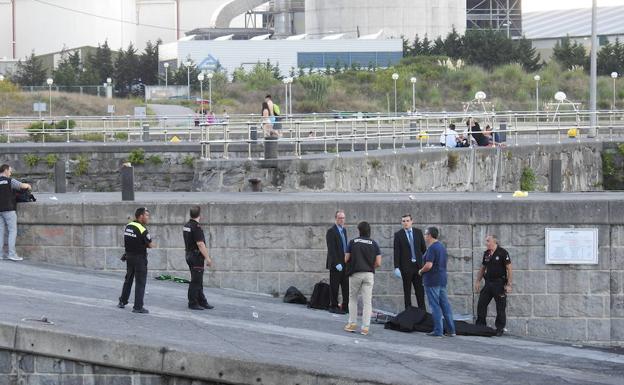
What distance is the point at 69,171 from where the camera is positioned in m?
39.4

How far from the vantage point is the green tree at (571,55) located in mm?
92875

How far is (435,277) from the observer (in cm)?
1875

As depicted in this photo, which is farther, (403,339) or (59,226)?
(59,226)

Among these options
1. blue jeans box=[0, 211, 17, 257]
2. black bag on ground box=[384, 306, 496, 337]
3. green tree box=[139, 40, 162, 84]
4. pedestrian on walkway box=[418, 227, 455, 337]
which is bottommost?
black bag on ground box=[384, 306, 496, 337]

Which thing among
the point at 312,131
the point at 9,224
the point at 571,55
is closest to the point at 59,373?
the point at 9,224

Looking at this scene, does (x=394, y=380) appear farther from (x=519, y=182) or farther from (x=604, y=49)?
(x=604, y=49)

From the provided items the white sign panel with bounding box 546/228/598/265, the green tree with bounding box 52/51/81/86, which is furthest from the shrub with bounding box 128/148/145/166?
the green tree with bounding box 52/51/81/86

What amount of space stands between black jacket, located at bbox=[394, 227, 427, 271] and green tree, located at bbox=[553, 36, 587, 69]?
74422mm

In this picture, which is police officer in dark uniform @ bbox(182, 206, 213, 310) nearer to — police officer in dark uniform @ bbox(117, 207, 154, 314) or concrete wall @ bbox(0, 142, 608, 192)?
police officer in dark uniform @ bbox(117, 207, 154, 314)

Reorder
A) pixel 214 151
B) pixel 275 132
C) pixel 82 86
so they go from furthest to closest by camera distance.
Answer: pixel 82 86 < pixel 214 151 < pixel 275 132

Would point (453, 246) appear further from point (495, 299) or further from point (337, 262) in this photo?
point (337, 262)

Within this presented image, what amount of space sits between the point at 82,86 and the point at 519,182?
51.0 meters

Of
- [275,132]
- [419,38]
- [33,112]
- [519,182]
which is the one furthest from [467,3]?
[275,132]

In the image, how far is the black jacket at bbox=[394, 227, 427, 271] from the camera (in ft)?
63.9
